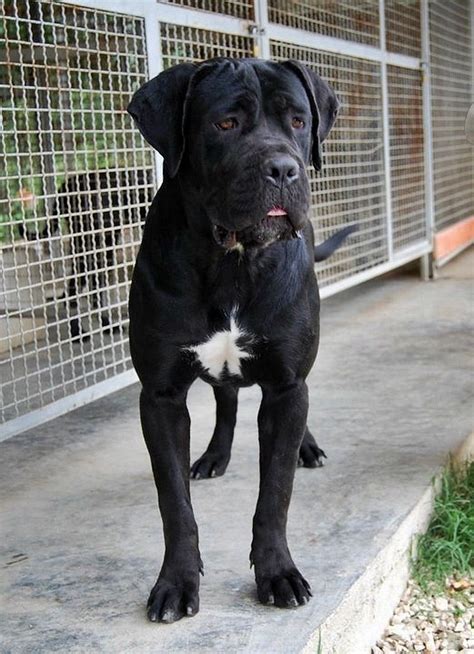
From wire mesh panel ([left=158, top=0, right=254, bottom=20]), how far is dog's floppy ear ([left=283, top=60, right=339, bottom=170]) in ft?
7.03

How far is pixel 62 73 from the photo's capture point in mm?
3676

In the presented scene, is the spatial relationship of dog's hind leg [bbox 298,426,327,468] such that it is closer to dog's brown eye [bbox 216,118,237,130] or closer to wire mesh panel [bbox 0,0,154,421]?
wire mesh panel [bbox 0,0,154,421]

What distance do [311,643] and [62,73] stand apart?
2509 millimetres

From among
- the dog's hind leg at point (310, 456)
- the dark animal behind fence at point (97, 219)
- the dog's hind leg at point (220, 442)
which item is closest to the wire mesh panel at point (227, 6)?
the dark animal behind fence at point (97, 219)

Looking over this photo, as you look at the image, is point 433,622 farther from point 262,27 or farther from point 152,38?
point 262,27

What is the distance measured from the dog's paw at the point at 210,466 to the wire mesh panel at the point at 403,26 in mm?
4296

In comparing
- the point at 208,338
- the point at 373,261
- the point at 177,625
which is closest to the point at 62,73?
the point at 208,338

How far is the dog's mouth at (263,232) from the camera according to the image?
2064 mm

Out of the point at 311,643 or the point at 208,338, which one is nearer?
the point at 311,643

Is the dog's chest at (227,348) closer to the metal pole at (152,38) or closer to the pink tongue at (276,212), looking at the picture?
the pink tongue at (276,212)

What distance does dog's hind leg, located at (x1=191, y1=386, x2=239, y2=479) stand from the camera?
309 centimetres

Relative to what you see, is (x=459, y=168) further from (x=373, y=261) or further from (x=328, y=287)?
(x=328, y=287)

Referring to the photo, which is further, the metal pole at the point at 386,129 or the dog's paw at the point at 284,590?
the metal pole at the point at 386,129

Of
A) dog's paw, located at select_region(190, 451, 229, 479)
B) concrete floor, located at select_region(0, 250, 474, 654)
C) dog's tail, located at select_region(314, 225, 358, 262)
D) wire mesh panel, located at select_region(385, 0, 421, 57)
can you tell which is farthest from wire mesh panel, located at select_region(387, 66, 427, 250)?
dog's paw, located at select_region(190, 451, 229, 479)
